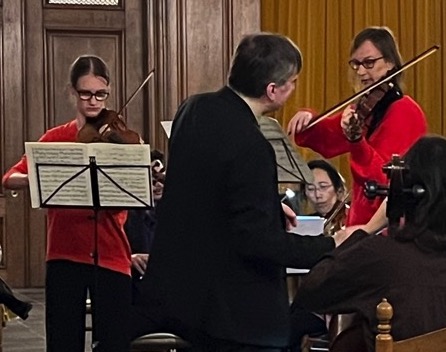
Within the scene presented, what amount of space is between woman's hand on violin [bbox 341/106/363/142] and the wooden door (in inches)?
161

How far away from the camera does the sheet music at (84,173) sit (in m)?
3.75

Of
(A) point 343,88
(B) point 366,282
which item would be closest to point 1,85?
(A) point 343,88

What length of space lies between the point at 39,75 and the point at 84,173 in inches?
152

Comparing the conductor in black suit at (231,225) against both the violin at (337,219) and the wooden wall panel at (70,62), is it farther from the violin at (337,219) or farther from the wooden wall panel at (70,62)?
the wooden wall panel at (70,62)

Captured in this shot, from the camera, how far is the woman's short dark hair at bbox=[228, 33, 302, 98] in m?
2.80

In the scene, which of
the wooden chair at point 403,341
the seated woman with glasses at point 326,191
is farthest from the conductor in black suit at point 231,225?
the seated woman with glasses at point 326,191

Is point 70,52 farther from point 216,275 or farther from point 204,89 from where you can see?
point 216,275

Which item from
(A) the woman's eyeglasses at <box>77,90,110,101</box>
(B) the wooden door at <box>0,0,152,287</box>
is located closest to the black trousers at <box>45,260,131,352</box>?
(A) the woman's eyeglasses at <box>77,90,110,101</box>

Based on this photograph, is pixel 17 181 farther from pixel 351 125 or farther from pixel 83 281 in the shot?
pixel 351 125

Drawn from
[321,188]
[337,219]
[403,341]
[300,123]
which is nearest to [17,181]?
[300,123]

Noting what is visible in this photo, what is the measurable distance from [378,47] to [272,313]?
125cm

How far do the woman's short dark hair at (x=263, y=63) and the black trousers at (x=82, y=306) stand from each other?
49.5 inches

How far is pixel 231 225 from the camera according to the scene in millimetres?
2754

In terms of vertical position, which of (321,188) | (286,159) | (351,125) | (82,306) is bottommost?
(82,306)
